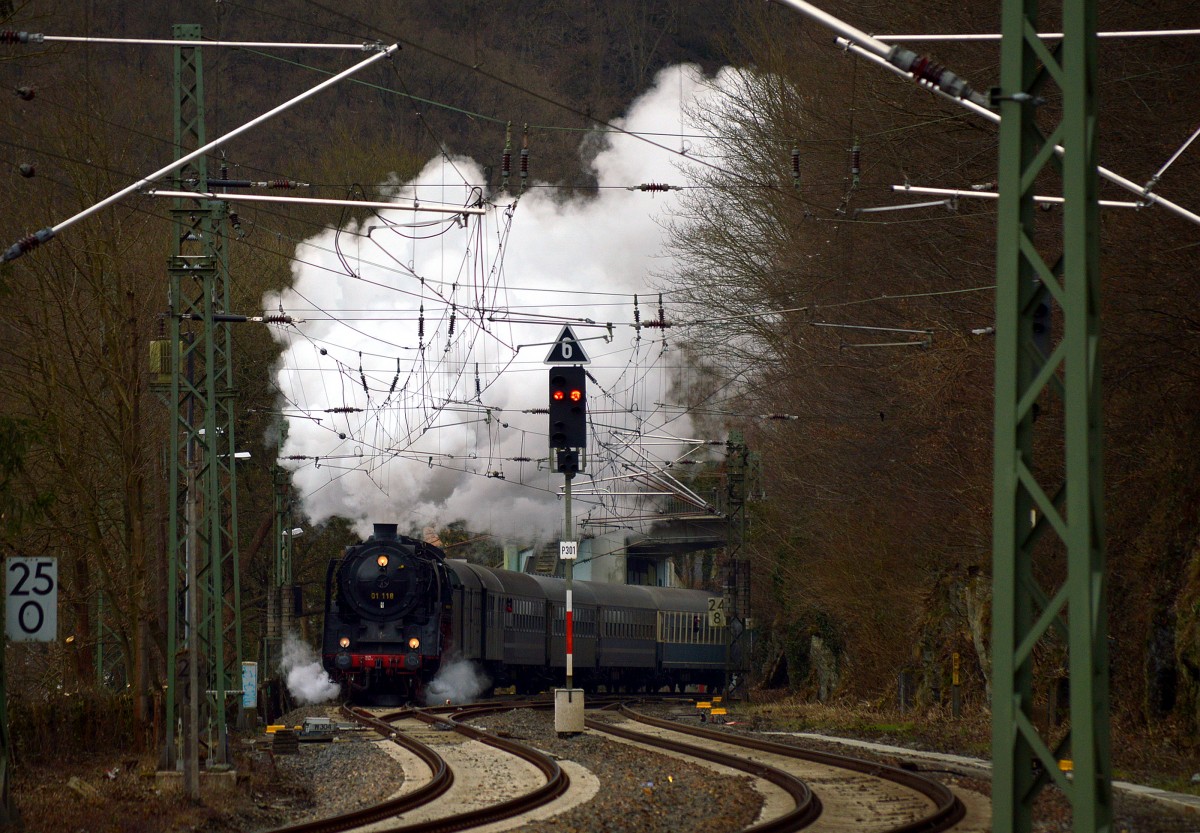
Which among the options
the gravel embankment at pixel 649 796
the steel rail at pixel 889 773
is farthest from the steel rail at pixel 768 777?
the steel rail at pixel 889 773

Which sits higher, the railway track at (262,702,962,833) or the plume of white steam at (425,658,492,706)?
the railway track at (262,702,962,833)

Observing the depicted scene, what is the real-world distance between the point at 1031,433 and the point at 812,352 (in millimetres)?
32999

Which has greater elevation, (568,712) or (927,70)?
(927,70)

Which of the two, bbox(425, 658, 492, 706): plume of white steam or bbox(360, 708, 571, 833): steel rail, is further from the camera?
bbox(425, 658, 492, 706): plume of white steam

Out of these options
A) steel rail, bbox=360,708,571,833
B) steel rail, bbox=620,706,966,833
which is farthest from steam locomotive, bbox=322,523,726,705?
steel rail, bbox=360,708,571,833

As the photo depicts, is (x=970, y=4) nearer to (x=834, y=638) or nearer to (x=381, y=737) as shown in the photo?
(x=381, y=737)

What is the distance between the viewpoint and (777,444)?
A: 150 ft

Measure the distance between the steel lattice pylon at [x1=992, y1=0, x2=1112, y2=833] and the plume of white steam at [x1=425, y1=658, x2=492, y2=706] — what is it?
94.5 ft

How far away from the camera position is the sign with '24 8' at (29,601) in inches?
491

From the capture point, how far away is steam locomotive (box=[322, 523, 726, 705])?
3400 centimetres

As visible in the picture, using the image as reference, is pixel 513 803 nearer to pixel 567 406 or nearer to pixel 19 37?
pixel 19 37

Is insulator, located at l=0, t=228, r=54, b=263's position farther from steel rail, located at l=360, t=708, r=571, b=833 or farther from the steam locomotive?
the steam locomotive

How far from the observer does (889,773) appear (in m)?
17.7

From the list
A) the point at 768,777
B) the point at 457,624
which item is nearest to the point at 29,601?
the point at 768,777
